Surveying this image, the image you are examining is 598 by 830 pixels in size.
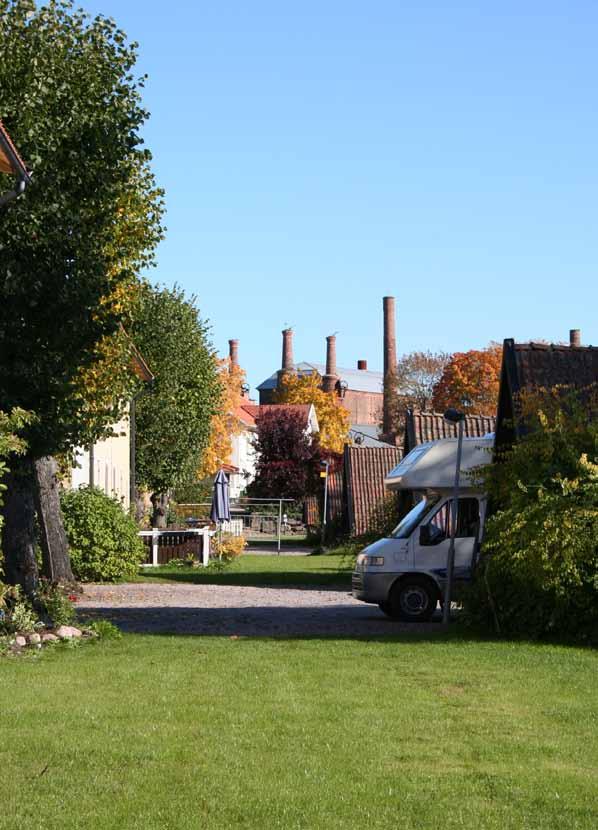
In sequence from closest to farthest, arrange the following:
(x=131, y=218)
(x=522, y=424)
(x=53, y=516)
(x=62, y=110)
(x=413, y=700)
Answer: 1. (x=413, y=700)
2. (x=522, y=424)
3. (x=62, y=110)
4. (x=131, y=218)
5. (x=53, y=516)

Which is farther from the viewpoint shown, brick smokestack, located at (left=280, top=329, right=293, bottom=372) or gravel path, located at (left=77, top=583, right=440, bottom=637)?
brick smokestack, located at (left=280, top=329, right=293, bottom=372)

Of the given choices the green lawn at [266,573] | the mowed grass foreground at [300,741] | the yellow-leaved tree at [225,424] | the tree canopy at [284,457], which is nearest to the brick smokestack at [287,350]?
the yellow-leaved tree at [225,424]

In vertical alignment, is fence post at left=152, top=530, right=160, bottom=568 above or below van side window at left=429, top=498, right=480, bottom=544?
below

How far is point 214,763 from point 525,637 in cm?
901

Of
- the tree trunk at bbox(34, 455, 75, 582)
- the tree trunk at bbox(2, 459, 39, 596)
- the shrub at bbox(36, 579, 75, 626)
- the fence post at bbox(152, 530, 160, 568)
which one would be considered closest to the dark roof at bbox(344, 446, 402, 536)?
the fence post at bbox(152, 530, 160, 568)

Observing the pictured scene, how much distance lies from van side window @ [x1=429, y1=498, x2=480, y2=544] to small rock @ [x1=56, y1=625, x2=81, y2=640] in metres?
7.27

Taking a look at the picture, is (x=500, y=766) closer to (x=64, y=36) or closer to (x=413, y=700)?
(x=413, y=700)

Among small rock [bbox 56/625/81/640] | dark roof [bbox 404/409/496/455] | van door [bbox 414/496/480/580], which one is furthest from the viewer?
dark roof [bbox 404/409/496/455]

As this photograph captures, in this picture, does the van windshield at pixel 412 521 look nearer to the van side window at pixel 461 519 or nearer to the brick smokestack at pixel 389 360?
the van side window at pixel 461 519

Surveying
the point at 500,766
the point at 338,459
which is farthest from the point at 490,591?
the point at 338,459

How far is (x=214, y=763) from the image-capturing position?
27.1 ft

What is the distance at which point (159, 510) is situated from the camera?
53500 mm

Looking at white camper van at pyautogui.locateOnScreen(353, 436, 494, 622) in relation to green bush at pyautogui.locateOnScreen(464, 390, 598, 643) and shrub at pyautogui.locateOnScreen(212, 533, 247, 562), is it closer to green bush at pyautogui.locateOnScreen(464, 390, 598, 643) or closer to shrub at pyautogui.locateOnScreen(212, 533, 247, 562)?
green bush at pyautogui.locateOnScreen(464, 390, 598, 643)

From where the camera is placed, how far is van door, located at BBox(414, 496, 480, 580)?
71.7ft
